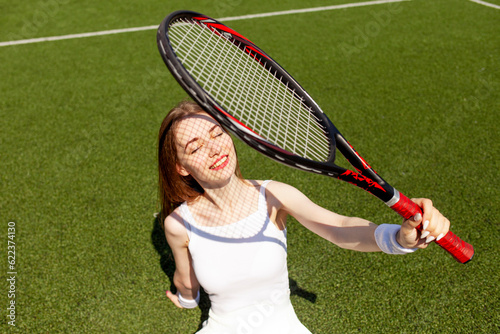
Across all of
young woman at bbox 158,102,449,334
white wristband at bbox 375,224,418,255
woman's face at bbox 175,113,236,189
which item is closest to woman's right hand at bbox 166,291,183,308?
young woman at bbox 158,102,449,334

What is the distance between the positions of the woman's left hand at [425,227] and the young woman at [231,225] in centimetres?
15

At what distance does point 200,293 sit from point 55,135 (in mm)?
3027

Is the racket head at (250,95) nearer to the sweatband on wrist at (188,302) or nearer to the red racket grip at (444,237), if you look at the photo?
the red racket grip at (444,237)

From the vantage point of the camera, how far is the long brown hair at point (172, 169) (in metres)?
1.94

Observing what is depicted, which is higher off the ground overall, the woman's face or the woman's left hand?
the woman's left hand

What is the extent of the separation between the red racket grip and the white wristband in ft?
0.26

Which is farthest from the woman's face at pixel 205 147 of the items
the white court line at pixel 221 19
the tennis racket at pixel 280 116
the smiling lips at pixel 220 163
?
the white court line at pixel 221 19

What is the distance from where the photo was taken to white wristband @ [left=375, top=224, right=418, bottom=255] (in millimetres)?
1719

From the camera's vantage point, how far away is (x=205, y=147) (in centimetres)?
182

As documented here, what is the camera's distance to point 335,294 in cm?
290

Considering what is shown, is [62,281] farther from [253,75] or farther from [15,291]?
[253,75]

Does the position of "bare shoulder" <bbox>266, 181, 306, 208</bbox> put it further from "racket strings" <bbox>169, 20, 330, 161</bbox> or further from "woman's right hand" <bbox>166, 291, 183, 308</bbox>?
"woman's right hand" <bbox>166, 291, 183, 308</bbox>

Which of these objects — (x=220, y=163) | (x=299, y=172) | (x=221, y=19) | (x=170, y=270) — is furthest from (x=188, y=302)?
(x=221, y=19)

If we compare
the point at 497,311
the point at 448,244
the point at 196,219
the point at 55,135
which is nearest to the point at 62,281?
the point at 196,219
